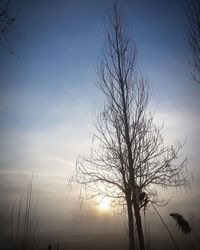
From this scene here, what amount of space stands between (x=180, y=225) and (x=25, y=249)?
587 cm

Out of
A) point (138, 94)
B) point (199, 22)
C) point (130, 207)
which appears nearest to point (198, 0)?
point (199, 22)

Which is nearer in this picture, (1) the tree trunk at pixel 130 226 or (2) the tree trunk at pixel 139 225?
(2) the tree trunk at pixel 139 225

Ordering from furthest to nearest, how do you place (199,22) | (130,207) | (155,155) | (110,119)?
(110,119), (155,155), (130,207), (199,22)

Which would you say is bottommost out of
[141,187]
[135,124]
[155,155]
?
[141,187]

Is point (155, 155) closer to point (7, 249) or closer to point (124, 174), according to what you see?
point (124, 174)

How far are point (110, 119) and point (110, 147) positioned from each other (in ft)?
3.95

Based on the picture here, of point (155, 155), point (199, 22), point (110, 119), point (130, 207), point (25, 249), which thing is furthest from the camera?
point (110, 119)

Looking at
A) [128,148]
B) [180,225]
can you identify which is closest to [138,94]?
[128,148]

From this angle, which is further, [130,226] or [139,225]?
[130,226]

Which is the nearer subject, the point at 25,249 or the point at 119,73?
the point at 25,249

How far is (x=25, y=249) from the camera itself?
7.74m

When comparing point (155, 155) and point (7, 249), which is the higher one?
point (155, 155)

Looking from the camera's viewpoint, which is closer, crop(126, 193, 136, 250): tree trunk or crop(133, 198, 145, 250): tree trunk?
crop(133, 198, 145, 250): tree trunk

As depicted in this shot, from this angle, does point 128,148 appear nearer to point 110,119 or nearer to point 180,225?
point 110,119
